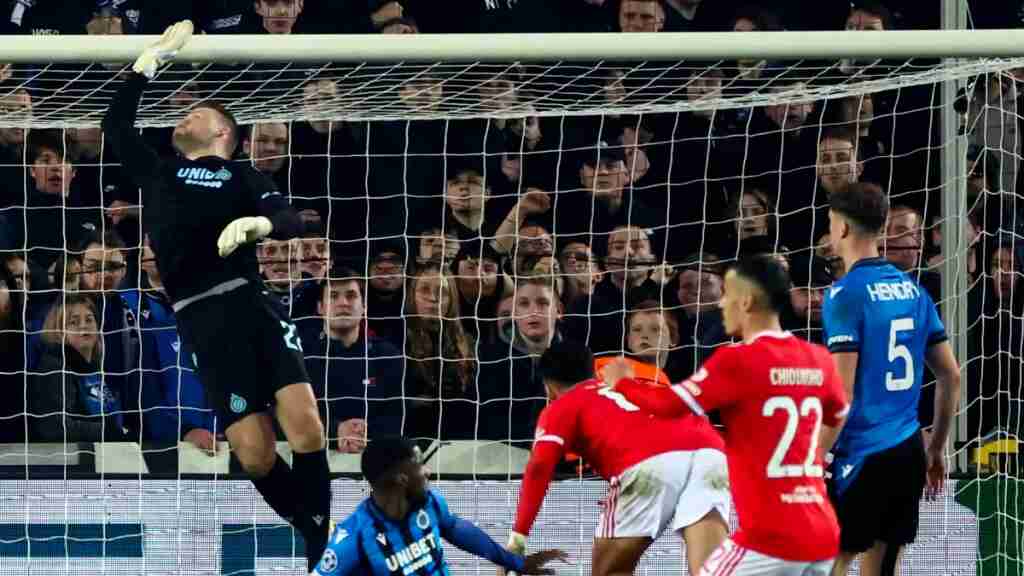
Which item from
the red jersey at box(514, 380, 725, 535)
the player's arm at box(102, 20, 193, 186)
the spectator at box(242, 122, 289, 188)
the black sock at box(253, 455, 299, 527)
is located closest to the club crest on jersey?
the player's arm at box(102, 20, 193, 186)

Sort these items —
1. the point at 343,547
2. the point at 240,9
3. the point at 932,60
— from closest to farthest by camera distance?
the point at 343,547 < the point at 932,60 < the point at 240,9

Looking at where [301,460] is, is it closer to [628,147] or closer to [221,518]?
[221,518]

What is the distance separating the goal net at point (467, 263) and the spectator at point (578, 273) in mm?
13

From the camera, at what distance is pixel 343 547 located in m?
6.22

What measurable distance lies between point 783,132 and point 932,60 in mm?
1003

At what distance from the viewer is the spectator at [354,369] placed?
28.4 feet

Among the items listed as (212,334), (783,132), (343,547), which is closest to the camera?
(343,547)

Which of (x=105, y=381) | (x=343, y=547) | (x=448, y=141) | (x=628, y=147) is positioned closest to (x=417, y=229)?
(x=448, y=141)

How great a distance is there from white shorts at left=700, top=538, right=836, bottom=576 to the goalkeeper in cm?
208

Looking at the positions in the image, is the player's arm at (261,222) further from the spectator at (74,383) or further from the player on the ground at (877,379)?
the spectator at (74,383)

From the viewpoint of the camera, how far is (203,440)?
28.6 ft

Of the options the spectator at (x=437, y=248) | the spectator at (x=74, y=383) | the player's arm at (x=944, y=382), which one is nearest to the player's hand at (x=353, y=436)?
the spectator at (x=437, y=248)

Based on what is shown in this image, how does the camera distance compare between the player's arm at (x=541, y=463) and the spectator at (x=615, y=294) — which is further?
the spectator at (x=615, y=294)

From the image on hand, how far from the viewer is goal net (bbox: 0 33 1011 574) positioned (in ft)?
27.5
